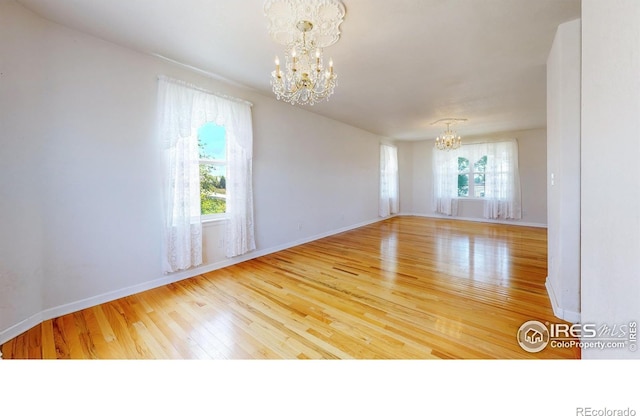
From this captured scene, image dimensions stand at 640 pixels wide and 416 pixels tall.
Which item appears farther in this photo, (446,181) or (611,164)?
(446,181)

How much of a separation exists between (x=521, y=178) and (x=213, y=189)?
752cm

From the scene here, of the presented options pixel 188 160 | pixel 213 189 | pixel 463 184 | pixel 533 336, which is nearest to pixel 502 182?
pixel 463 184

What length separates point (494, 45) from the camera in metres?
2.29

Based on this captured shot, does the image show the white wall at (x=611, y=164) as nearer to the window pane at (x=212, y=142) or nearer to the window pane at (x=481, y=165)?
the window pane at (x=212, y=142)

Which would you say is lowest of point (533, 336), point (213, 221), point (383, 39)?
point (533, 336)

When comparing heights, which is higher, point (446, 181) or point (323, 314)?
point (446, 181)

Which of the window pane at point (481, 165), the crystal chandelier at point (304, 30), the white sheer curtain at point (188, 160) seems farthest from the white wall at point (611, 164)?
the window pane at point (481, 165)

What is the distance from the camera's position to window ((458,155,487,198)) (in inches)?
267

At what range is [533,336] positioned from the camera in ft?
5.76

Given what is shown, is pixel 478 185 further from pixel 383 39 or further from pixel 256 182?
pixel 256 182

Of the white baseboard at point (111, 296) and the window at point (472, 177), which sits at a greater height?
the window at point (472, 177)

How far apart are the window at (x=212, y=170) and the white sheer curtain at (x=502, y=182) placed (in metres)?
7.01

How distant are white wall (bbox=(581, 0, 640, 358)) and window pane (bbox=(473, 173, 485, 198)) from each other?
22.4ft

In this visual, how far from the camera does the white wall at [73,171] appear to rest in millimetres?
1788
